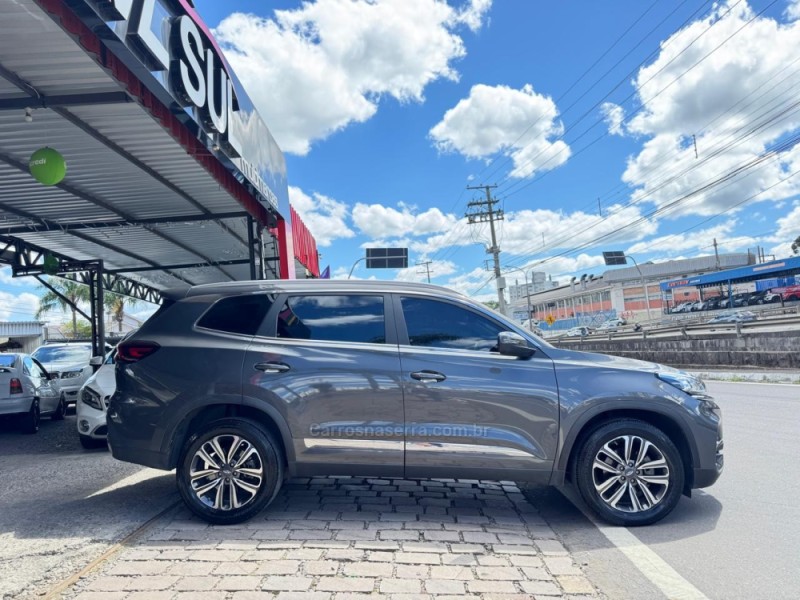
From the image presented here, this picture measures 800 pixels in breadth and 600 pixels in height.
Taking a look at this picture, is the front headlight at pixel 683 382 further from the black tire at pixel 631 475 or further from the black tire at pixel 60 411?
the black tire at pixel 60 411

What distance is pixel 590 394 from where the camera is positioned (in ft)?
13.7

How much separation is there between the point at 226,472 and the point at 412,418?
4.92ft

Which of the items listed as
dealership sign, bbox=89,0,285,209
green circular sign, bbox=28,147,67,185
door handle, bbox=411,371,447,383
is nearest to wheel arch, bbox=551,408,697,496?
door handle, bbox=411,371,447,383

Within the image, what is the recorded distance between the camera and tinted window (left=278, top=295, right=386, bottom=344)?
Answer: 443 centimetres

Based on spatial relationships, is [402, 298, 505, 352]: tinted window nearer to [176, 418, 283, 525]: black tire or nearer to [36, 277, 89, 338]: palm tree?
[176, 418, 283, 525]: black tire

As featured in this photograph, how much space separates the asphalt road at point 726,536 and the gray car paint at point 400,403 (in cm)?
44

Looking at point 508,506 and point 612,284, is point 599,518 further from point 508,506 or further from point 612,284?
point 612,284

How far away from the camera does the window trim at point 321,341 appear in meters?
4.39

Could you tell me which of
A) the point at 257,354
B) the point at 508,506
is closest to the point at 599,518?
the point at 508,506

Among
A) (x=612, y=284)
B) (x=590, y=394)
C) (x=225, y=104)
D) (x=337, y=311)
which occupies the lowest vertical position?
(x=590, y=394)

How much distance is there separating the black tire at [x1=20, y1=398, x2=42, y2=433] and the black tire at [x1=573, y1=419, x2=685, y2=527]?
354 inches

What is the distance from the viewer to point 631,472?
165 inches

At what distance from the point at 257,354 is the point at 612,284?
92.4 meters

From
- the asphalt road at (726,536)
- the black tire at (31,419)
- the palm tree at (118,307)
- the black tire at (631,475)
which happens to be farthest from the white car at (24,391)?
the palm tree at (118,307)
